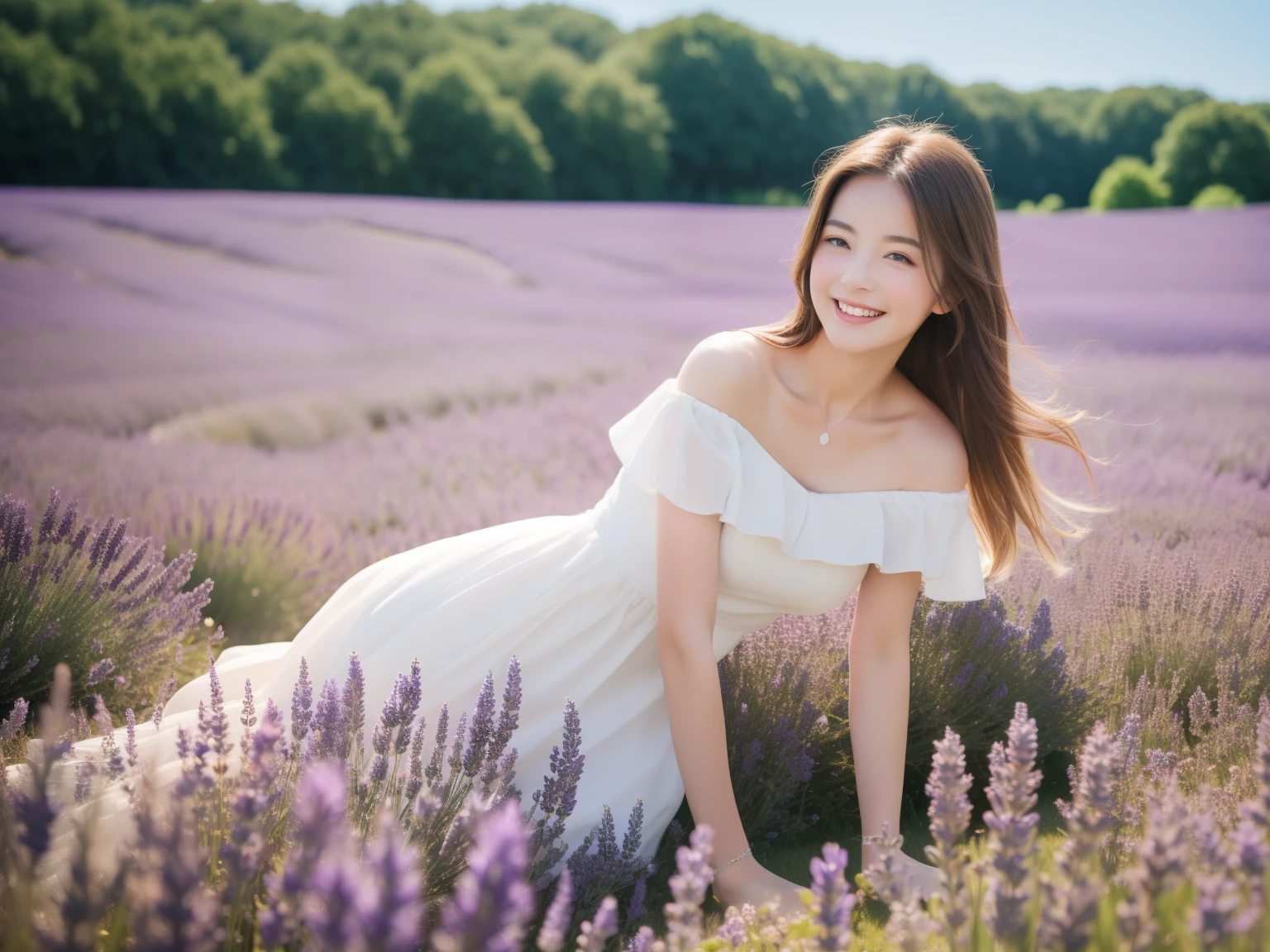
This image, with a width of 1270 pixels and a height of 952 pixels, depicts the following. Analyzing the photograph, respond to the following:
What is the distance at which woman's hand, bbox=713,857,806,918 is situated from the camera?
158 centimetres

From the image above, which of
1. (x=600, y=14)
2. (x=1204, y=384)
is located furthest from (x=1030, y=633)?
(x=600, y=14)

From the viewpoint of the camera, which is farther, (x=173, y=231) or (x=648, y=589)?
(x=173, y=231)

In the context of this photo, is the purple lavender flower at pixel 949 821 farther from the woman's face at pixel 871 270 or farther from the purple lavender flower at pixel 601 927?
the woman's face at pixel 871 270

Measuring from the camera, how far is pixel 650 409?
1876 millimetres

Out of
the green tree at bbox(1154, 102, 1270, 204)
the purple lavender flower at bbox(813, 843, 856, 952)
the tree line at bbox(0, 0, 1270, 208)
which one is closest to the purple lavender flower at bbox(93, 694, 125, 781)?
the purple lavender flower at bbox(813, 843, 856, 952)

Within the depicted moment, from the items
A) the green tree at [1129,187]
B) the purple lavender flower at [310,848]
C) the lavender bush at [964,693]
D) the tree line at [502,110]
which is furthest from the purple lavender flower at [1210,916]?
the green tree at [1129,187]

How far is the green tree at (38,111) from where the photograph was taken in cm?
598

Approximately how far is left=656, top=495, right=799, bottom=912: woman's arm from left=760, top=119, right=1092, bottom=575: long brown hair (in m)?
0.52

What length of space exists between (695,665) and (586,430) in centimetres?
293

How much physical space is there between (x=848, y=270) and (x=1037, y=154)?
7.22 m

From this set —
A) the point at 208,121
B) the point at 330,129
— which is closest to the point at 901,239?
the point at 208,121

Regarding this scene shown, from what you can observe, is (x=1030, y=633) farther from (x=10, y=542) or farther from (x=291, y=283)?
(x=291, y=283)

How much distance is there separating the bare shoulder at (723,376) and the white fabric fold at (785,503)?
0.02 m

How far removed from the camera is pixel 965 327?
2.02 m
